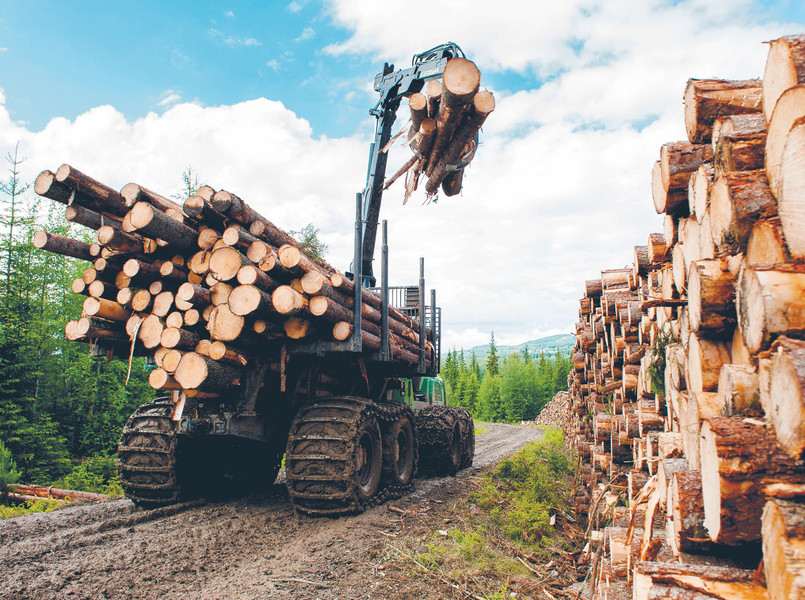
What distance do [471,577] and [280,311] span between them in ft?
9.73

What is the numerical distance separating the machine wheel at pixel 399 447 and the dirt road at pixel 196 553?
0.67 metres

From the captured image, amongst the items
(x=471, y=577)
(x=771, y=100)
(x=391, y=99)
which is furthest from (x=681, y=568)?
(x=391, y=99)

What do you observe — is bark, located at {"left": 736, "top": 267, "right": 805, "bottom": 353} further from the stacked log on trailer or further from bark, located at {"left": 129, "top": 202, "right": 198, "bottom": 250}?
bark, located at {"left": 129, "top": 202, "right": 198, "bottom": 250}

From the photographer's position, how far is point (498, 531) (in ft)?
19.9

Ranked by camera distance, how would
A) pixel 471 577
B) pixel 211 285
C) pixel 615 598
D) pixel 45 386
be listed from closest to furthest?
pixel 615 598 < pixel 471 577 < pixel 211 285 < pixel 45 386

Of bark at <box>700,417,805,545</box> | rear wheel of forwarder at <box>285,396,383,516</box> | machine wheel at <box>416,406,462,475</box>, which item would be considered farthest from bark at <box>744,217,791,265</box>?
machine wheel at <box>416,406,462,475</box>

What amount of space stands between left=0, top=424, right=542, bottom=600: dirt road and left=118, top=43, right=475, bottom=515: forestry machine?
40 centimetres

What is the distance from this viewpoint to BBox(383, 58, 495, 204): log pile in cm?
579

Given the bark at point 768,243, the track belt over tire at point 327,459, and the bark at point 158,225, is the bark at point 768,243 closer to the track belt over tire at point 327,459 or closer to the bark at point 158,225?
the track belt over tire at point 327,459

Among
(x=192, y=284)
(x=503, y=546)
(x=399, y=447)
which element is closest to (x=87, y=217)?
(x=192, y=284)

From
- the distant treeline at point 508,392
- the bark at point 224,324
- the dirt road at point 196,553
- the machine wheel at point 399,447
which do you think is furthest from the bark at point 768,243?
the distant treeline at point 508,392

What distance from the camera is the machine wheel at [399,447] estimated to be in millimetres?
7057

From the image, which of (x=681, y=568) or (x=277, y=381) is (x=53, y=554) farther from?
(x=681, y=568)

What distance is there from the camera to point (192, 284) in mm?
5328
